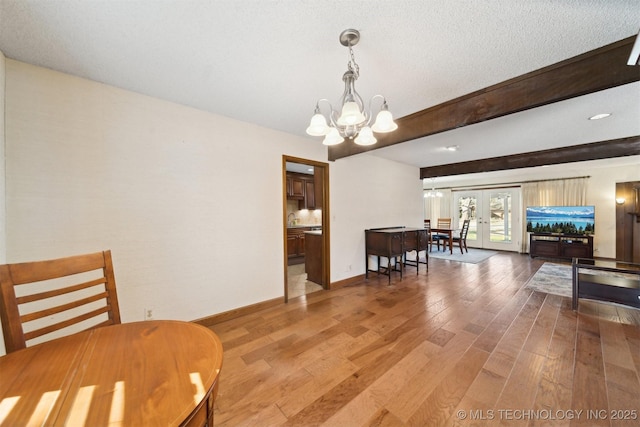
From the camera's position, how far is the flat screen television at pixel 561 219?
566cm

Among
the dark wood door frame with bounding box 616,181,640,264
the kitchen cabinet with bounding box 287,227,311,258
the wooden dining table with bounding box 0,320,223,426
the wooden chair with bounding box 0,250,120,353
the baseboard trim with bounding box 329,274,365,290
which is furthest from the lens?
the kitchen cabinet with bounding box 287,227,311,258

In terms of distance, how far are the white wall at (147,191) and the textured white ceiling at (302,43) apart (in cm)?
30

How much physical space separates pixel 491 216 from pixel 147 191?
8.65 m

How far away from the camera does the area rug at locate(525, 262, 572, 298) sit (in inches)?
140

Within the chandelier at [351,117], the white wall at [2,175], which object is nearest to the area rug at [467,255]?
the chandelier at [351,117]

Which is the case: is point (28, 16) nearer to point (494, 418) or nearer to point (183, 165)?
point (183, 165)

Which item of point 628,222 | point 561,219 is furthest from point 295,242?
point 628,222

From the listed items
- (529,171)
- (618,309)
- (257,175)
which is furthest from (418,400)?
(529,171)

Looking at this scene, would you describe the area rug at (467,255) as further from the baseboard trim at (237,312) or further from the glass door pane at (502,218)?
the baseboard trim at (237,312)

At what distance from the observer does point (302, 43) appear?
60.1 inches

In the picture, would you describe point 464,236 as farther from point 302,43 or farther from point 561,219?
point 302,43

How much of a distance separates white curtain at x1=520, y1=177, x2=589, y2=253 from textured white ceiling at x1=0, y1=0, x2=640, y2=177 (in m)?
4.80

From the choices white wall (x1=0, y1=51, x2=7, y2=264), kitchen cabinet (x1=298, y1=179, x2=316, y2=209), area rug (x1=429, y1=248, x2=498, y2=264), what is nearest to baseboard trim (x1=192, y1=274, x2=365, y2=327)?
→ white wall (x1=0, y1=51, x2=7, y2=264)

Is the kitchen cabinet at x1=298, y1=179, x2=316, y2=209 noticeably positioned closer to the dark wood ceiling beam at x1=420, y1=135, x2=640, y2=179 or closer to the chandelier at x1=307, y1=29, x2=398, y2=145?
the dark wood ceiling beam at x1=420, y1=135, x2=640, y2=179
